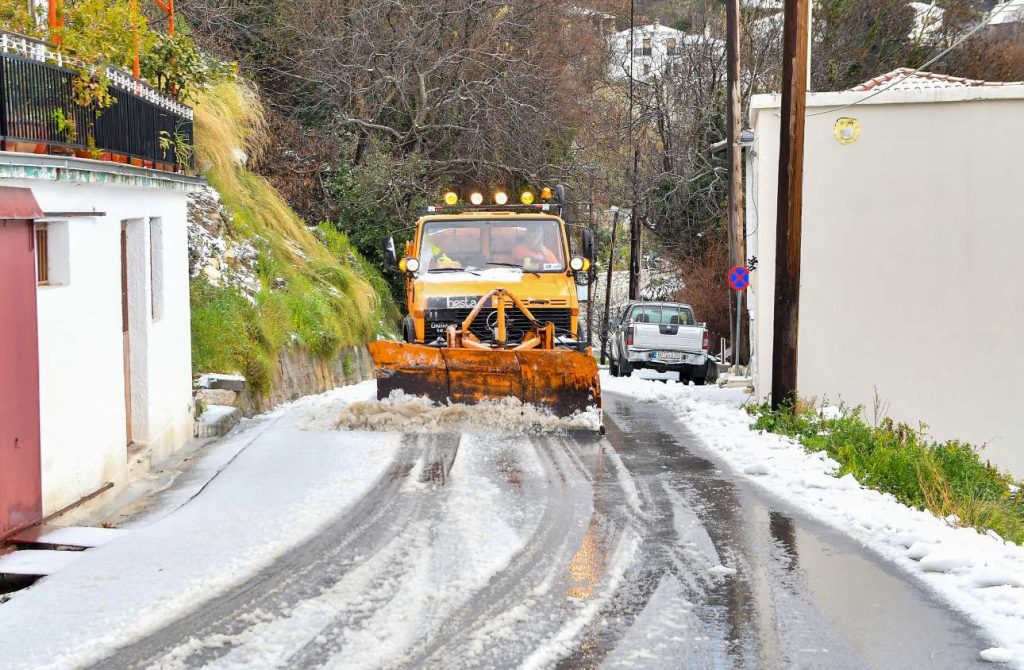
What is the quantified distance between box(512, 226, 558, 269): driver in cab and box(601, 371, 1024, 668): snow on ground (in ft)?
10.2

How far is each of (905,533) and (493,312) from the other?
711 centimetres

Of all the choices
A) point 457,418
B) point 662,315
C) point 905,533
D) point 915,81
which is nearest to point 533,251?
point 457,418

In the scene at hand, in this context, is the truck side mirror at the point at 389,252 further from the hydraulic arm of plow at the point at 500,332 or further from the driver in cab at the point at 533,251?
the driver in cab at the point at 533,251

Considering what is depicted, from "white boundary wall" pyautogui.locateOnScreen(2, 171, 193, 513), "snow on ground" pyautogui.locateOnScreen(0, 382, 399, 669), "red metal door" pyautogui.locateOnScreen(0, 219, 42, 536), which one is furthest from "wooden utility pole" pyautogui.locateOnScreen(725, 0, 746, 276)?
"red metal door" pyautogui.locateOnScreen(0, 219, 42, 536)

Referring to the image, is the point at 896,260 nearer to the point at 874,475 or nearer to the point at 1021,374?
the point at 1021,374

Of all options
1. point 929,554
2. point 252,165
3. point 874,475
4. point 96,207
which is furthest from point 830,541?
point 252,165

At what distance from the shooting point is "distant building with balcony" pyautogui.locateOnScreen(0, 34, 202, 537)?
7984 millimetres

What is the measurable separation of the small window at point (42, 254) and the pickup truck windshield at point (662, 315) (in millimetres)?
17559

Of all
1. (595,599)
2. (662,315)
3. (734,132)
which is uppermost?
(734,132)

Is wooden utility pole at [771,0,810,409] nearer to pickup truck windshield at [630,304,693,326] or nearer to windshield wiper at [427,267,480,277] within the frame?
windshield wiper at [427,267,480,277]

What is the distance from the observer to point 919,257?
A: 53.3ft

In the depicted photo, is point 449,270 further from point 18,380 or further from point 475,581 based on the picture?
point 475,581

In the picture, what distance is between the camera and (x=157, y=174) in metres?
11.8

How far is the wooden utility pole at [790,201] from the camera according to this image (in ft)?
47.1
